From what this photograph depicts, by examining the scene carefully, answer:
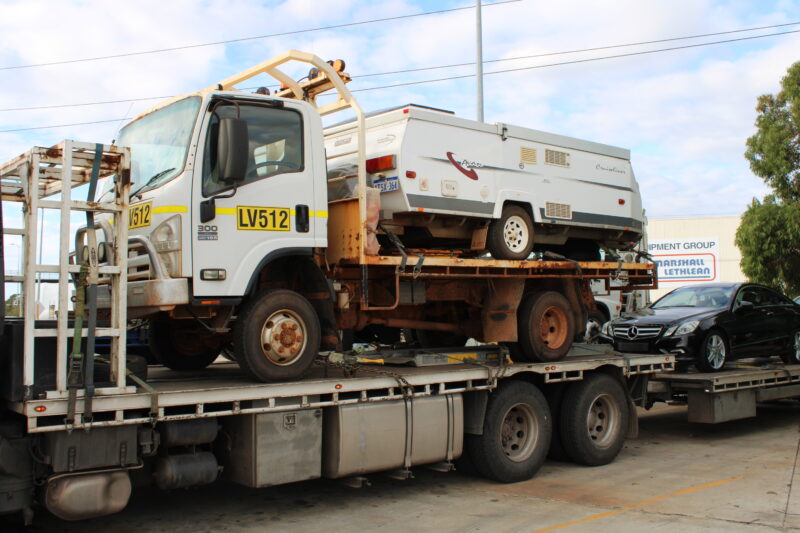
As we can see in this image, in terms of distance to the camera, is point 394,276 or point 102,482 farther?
point 394,276

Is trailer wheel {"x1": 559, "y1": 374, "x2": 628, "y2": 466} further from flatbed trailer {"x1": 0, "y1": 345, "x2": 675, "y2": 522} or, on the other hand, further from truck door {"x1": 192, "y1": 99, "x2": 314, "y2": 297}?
truck door {"x1": 192, "y1": 99, "x2": 314, "y2": 297}

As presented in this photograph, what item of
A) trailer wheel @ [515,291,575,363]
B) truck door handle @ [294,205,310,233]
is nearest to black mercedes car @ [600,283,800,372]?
trailer wheel @ [515,291,575,363]

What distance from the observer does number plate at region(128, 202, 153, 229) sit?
6672 millimetres

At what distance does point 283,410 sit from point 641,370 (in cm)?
532

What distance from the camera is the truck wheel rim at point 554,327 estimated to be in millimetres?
9648

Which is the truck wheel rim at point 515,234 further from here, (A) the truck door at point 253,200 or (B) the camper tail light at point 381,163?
(A) the truck door at point 253,200

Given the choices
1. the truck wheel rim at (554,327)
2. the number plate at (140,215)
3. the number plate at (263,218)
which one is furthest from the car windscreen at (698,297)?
the number plate at (140,215)

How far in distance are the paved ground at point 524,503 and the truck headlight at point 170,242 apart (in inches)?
85.0

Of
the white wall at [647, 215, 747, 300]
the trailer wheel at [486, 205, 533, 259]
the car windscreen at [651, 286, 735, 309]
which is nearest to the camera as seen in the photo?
the trailer wheel at [486, 205, 533, 259]

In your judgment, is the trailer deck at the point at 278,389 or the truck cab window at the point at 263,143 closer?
the trailer deck at the point at 278,389

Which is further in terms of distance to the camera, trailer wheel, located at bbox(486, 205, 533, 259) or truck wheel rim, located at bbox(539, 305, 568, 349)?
truck wheel rim, located at bbox(539, 305, 568, 349)

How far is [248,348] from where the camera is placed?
666 centimetres

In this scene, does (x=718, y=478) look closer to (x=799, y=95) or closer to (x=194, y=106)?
(x=194, y=106)

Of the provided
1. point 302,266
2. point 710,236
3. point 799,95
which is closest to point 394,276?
point 302,266
